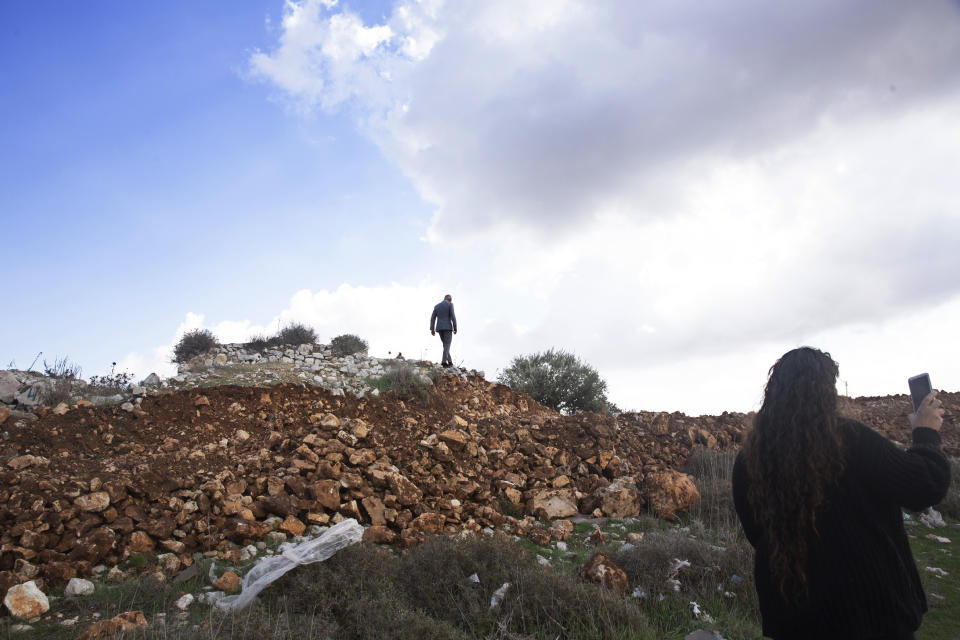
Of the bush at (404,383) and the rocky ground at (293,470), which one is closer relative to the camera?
the rocky ground at (293,470)

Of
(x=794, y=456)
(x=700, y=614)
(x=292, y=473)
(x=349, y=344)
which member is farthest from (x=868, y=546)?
(x=349, y=344)

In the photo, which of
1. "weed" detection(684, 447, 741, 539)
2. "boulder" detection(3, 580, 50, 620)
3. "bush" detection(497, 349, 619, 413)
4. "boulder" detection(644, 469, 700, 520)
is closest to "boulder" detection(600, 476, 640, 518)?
"boulder" detection(644, 469, 700, 520)

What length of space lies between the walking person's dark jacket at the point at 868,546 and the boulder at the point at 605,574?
209 centimetres

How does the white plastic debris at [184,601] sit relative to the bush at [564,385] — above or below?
below

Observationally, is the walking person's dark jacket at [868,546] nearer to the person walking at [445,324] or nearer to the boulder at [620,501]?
the boulder at [620,501]

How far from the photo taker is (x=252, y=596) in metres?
3.90

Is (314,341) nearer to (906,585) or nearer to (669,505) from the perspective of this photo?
(669,505)

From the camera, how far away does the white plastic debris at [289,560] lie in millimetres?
3949

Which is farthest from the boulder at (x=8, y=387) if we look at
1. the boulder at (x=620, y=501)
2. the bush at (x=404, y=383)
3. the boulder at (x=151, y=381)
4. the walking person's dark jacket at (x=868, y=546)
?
the walking person's dark jacket at (x=868, y=546)

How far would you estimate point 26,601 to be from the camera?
405cm

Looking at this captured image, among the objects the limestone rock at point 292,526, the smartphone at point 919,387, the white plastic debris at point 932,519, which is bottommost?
the white plastic debris at point 932,519

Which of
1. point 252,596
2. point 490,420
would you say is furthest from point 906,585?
point 490,420

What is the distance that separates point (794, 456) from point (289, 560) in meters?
3.38

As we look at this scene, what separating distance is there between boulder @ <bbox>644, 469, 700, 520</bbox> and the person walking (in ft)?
28.6
